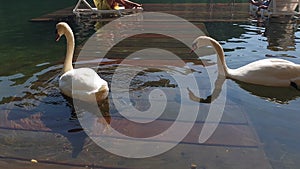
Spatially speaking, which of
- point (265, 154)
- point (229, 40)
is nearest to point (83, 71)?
point (265, 154)

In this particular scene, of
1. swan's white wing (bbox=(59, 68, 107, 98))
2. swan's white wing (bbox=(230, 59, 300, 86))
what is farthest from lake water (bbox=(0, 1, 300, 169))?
swan's white wing (bbox=(59, 68, 107, 98))

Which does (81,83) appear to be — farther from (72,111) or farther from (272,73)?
(272,73)

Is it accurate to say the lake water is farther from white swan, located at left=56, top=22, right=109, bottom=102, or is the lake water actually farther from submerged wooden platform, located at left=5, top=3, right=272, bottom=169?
white swan, located at left=56, top=22, right=109, bottom=102

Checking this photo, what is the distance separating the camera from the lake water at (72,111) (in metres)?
3.19

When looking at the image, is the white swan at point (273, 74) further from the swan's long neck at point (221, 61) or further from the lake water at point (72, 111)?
the swan's long neck at point (221, 61)

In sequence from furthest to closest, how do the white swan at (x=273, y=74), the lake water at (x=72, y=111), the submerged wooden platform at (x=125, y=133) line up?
the white swan at (x=273, y=74) < the lake water at (x=72, y=111) < the submerged wooden platform at (x=125, y=133)

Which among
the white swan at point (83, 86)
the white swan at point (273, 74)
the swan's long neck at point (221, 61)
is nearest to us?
the white swan at point (83, 86)

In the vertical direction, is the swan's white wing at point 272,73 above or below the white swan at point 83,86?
below

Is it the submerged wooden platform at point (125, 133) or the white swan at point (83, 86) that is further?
the white swan at point (83, 86)

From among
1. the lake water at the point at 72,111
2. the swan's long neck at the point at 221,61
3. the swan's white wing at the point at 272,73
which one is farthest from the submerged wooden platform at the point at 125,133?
the swan's long neck at the point at 221,61

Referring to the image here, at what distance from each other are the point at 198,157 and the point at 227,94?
1.91 meters

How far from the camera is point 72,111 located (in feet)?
13.8

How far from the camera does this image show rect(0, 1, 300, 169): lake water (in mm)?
3186

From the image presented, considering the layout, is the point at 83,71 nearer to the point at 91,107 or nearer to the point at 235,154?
the point at 91,107
